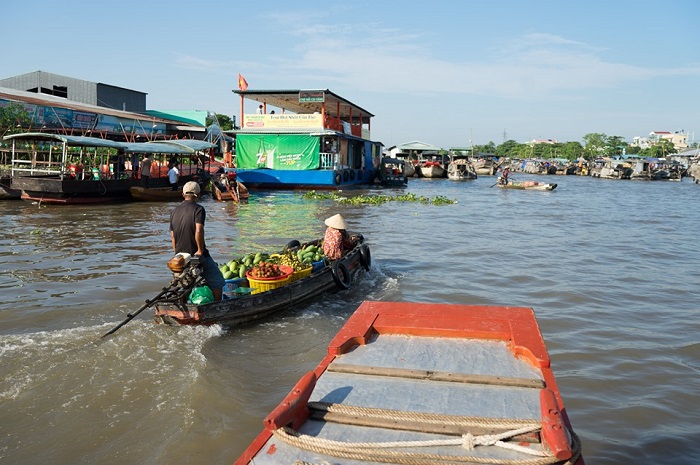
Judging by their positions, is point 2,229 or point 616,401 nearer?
point 616,401

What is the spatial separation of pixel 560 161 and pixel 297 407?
266 feet

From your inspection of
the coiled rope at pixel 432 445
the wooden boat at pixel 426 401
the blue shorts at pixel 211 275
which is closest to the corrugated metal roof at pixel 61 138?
the blue shorts at pixel 211 275

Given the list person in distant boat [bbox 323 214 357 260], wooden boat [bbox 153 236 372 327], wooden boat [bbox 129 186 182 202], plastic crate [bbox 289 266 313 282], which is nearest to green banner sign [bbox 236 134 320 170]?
wooden boat [bbox 129 186 182 202]

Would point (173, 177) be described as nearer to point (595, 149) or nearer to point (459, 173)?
point (459, 173)

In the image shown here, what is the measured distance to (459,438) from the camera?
264cm

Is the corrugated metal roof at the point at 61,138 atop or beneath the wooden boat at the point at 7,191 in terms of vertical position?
atop

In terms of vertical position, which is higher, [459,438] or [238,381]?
[459,438]

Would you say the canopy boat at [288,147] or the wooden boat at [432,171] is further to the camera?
the wooden boat at [432,171]

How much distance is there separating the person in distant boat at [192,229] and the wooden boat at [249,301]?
0.19 metres

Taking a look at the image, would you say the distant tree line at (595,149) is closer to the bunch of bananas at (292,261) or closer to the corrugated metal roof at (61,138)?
the corrugated metal roof at (61,138)

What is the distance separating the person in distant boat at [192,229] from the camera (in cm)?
645

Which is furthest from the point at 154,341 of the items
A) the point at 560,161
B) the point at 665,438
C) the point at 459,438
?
the point at 560,161

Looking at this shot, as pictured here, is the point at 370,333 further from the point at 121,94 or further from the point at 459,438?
the point at 121,94

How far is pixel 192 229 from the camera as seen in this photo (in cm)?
652
